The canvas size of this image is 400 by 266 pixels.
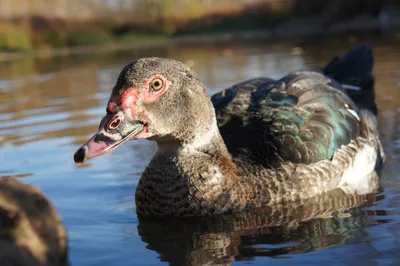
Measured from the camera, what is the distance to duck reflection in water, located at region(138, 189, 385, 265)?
17.6ft

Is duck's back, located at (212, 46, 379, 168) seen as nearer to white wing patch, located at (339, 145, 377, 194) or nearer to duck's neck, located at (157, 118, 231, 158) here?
white wing patch, located at (339, 145, 377, 194)

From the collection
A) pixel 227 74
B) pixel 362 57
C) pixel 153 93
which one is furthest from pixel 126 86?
pixel 227 74

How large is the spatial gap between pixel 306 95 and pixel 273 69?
32.6 ft

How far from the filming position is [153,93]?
5926 millimetres

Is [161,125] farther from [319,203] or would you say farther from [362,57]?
[362,57]

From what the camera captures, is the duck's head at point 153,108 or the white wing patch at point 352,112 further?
the white wing patch at point 352,112

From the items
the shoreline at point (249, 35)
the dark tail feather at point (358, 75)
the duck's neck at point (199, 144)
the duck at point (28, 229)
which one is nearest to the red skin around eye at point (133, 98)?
the duck's neck at point (199, 144)

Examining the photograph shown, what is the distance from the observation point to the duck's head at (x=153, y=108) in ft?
18.3

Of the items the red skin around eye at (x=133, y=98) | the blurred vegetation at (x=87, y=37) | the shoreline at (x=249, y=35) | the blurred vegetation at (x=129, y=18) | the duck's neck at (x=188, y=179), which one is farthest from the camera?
the blurred vegetation at (x=87, y=37)

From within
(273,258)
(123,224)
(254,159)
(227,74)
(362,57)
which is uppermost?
(227,74)

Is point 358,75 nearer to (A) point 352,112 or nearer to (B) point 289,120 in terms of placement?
(A) point 352,112

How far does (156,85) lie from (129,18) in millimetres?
40914

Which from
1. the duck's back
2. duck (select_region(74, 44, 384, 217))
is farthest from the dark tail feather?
duck (select_region(74, 44, 384, 217))

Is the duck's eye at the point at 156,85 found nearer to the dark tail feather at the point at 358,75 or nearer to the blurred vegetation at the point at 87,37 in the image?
the dark tail feather at the point at 358,75
